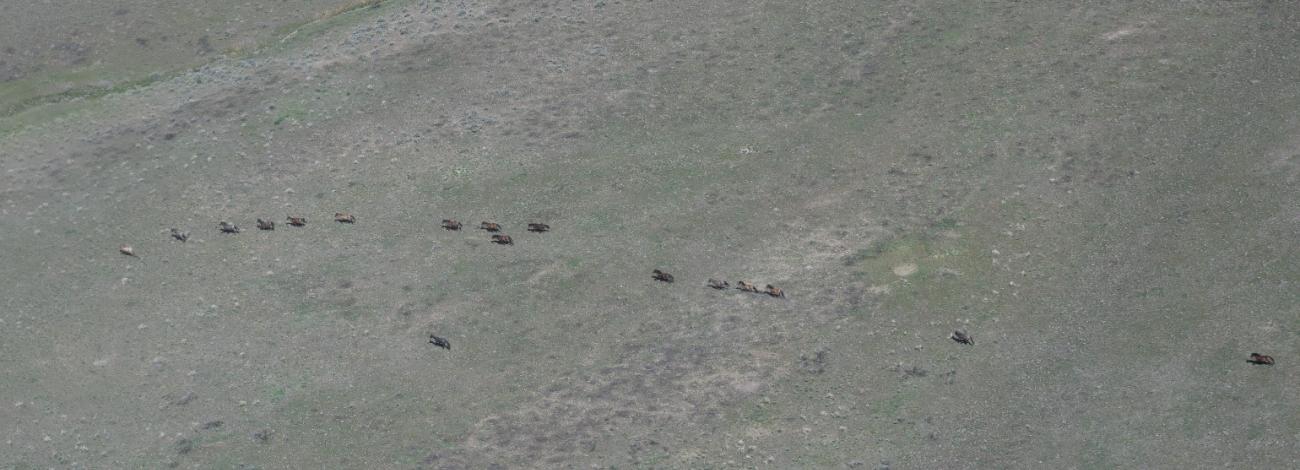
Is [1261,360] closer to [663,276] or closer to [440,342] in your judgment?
[663,276]

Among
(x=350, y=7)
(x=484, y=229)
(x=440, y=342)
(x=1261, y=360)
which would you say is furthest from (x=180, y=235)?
(x=1261, y=360)

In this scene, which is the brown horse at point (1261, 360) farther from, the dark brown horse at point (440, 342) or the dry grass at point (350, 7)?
the dry grass at point (350, 7)

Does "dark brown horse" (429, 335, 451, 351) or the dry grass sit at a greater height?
the dry grass

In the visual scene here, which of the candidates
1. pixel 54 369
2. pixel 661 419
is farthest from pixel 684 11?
pixel 54 369

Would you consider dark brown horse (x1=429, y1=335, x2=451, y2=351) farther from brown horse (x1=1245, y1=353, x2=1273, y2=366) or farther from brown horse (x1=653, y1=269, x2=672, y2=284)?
brown horse (x1=1245, y1=353, x2=1273, y2=366)

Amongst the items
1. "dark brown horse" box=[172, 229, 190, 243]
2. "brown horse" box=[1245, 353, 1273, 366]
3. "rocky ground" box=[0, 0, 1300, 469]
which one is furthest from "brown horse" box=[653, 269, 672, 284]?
"brown horse" box=[1245, 353, 1273, 366]

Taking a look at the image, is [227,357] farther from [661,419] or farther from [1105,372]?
[1105,372]

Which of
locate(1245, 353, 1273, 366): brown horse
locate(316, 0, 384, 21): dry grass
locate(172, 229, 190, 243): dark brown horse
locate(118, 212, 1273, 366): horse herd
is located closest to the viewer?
locate(1245, 353, 1273, 366): brown horse

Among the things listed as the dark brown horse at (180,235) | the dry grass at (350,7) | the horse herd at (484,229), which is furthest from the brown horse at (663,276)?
the dry grass at (350,7)
